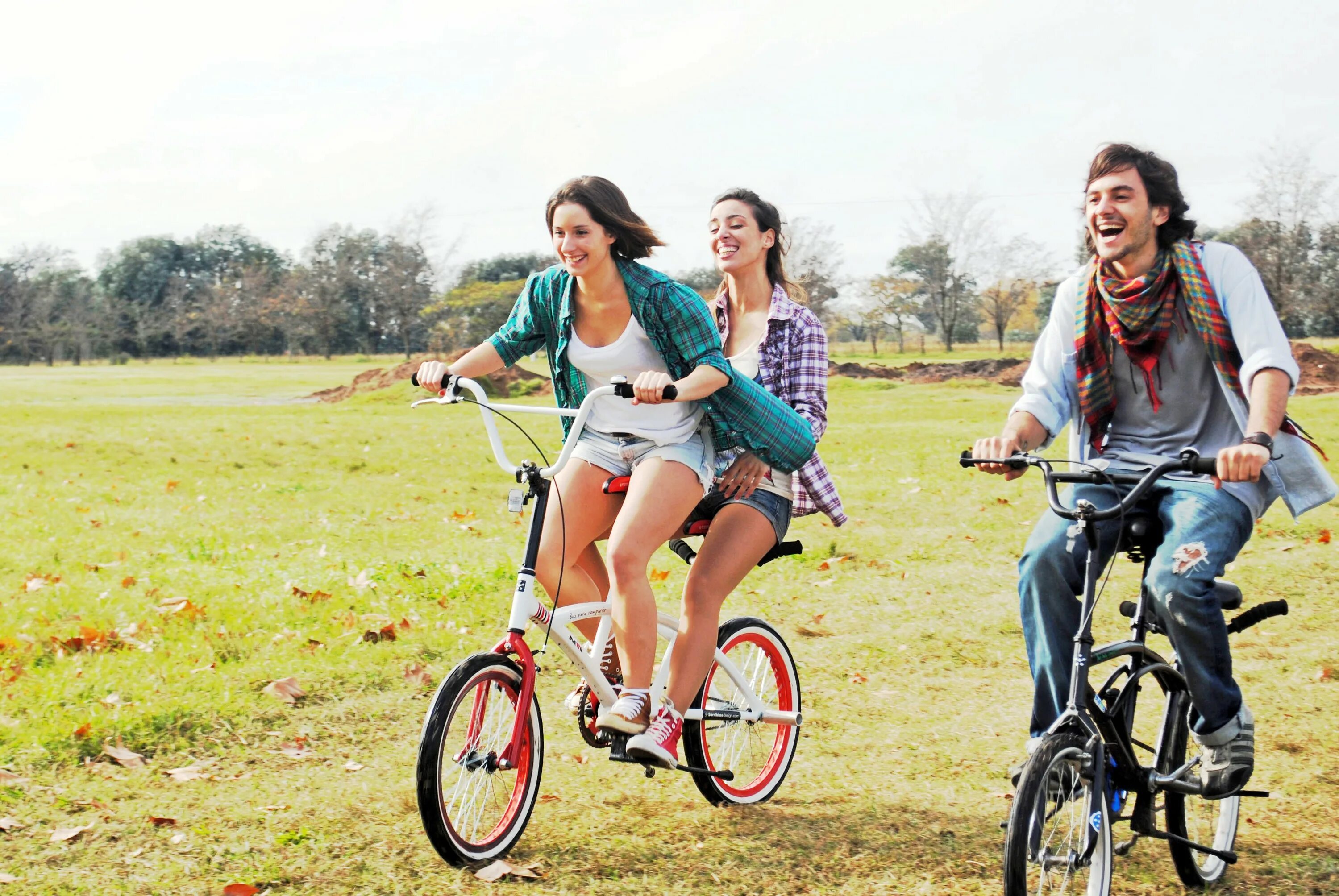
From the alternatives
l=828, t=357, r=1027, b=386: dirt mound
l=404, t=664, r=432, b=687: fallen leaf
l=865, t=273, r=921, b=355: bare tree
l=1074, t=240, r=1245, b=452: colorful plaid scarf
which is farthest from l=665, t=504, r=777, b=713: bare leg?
l=865, t=273, r=921, b=355: bare tree

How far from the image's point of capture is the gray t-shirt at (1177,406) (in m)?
3.82

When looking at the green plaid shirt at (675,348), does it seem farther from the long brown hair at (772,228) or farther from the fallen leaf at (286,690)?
the fallen leaf at (286,690)

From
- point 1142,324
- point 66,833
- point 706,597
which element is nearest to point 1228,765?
point 1142,324

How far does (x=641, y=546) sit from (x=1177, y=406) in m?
1.72

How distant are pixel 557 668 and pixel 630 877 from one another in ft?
8.65

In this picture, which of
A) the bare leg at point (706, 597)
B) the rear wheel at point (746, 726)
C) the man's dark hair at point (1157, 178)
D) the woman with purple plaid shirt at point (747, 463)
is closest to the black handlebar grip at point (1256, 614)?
the man's dark hair at point (1157, 178)

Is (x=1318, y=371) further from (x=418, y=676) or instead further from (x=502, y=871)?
(x=502, y=871)

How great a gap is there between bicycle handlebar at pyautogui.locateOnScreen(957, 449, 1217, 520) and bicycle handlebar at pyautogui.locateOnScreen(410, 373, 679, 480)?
3.30ft

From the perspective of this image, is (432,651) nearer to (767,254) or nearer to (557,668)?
(557,668)

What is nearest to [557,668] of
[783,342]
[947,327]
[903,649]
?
[903,649]

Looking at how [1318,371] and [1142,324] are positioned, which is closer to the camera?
[1142,324]

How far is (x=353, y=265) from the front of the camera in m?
50.3

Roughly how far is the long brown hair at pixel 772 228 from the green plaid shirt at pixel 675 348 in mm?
728

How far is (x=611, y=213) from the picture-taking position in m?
4.12
